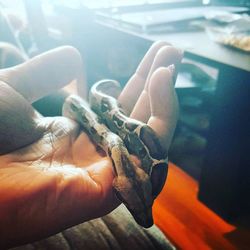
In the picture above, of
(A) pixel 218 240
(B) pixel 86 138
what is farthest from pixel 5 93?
(A) pixel 218 240

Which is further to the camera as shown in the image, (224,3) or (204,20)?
(224,3)

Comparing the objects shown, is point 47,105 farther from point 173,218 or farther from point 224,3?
point 224,3

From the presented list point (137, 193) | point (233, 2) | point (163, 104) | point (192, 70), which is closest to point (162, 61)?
point (163, 104)

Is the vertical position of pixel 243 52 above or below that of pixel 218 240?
above

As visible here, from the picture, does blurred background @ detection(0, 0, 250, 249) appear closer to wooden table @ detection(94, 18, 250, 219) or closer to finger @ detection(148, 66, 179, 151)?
wooden table @ detection(94, 18, 250, 219)

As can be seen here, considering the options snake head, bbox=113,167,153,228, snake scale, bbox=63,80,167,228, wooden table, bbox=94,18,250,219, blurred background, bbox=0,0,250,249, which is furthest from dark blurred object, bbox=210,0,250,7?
snake head, bbox=113,167,153,228

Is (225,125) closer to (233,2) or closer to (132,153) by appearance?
(132,153)

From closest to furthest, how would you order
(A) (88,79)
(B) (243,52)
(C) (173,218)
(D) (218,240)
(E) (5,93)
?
(E) (5,93), (B) (243,52), (D) (218,240), (C) (173,218), (A) (88,79)
